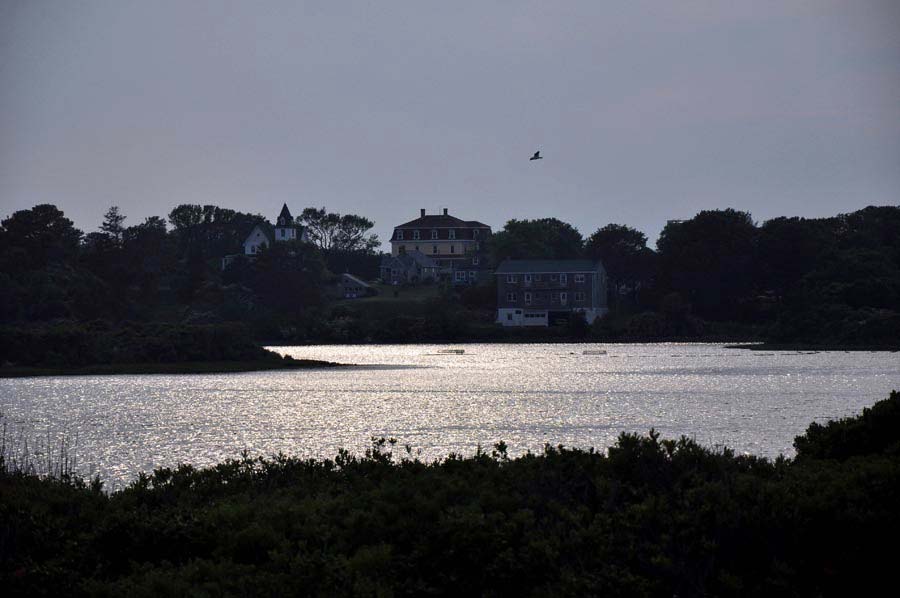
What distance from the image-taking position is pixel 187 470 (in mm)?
21094

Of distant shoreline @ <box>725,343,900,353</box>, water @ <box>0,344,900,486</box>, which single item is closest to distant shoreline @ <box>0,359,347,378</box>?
water @ <box>0,344,900,486</box>

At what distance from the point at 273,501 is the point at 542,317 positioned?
135 m

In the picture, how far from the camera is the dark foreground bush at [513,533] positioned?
1470cm

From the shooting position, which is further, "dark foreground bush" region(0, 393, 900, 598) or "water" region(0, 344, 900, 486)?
"water" region(0, 344, 900, 486)

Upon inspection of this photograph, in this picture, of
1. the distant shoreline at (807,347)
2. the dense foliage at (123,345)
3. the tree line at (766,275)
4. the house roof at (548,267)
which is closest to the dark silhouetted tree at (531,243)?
the tree line at (766,275)

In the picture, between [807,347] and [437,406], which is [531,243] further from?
[437,406]

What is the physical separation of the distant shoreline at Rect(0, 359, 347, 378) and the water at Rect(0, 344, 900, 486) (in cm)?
193

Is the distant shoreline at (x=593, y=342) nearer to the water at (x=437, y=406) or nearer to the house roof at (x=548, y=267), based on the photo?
the house roof at (x=548, y=267)

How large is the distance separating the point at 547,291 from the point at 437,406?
310 ft

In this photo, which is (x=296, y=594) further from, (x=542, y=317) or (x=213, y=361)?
(x=542, y=317)

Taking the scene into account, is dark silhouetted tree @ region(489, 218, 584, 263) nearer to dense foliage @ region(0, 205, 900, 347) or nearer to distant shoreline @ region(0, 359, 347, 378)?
dense foliage @ region(0, 205, 900, 347)

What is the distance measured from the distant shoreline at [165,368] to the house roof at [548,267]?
57.5 m

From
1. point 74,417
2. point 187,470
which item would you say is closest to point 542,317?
point 74,417

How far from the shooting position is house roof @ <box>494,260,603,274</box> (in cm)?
15062
